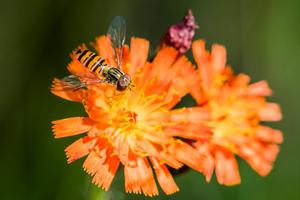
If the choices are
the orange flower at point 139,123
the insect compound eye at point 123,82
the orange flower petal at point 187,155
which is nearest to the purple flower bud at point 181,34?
Answer: the orange flower at point 139,123

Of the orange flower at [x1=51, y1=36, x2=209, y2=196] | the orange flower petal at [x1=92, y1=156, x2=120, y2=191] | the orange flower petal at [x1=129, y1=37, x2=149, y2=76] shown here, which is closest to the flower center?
the orange flower at [x1=51, y1=36, x2=209, y2=196]

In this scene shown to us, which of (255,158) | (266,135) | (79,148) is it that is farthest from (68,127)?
(266,135)

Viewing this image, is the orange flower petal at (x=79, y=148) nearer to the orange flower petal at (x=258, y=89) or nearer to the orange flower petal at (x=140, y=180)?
the orange flower petal at (x=140, y=180)

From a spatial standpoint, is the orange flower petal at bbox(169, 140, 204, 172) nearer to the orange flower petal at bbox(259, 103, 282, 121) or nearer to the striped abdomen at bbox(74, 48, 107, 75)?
the striped abdomen at bbox(74, 48, 107, 75)

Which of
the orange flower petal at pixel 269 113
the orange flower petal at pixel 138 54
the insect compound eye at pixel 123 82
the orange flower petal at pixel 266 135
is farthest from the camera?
the orange flower petal at pixel 269 113

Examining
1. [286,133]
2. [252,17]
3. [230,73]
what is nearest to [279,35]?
[252,17]
